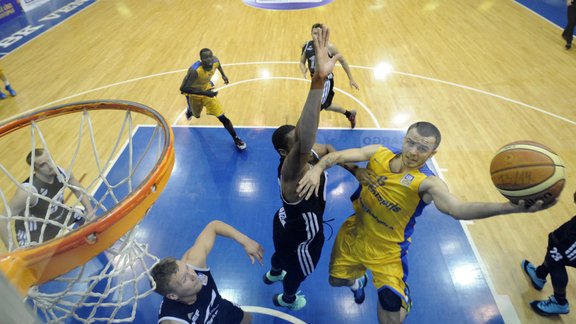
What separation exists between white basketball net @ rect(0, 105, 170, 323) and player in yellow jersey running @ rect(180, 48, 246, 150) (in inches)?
45.1

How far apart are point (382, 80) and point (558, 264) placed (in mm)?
5051

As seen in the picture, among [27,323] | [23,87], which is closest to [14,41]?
[23,87]

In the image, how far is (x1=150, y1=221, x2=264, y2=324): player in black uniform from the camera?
2062 millimetres

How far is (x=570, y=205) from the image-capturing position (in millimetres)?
4305

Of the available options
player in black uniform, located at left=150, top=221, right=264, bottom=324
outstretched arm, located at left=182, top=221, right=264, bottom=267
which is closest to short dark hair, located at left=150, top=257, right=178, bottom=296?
player in black uniform, located at left=150, top=221, right=264, bottom=324

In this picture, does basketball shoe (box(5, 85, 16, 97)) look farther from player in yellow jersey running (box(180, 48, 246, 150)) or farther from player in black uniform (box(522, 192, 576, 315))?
player in black uniform (box(522, 192, 576, 315))

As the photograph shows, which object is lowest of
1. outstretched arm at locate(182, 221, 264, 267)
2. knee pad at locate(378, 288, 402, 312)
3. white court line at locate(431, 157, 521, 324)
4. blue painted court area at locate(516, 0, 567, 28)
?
white court line at locate(431, 157, 521, 324)

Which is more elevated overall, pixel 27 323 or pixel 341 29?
pixel 27 323

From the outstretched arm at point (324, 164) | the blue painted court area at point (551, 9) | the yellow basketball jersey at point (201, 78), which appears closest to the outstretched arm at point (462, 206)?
the outstretched arm at point (324, 164)

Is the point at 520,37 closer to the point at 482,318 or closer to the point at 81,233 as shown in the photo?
the point at 482,318

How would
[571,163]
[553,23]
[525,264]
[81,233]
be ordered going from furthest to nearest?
[553,23], [571,163], [525,264], [81,233]

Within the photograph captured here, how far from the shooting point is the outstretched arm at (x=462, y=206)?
5.62 feet

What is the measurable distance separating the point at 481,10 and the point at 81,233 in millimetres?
12504

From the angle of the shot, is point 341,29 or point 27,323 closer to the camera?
point 27,323
